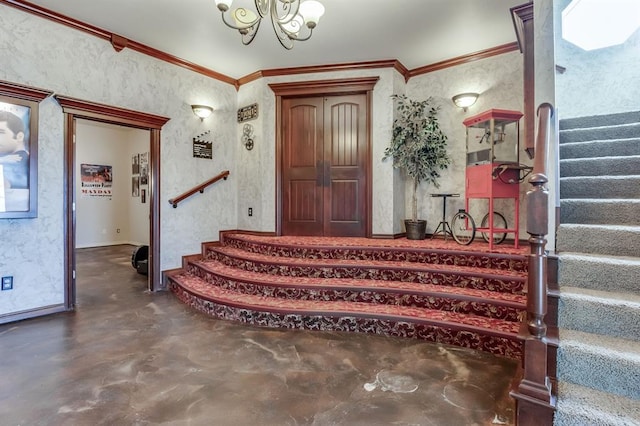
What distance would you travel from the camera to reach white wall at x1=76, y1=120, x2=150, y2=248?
296 inches

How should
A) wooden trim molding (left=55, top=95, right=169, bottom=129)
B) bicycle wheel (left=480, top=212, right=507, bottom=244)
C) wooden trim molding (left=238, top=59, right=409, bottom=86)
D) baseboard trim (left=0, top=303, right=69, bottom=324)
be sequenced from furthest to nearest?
wooden trim molding (left=238, top=59, right=409, bottom=86)
bicycle wheel (left=480, top=212, right=507, bottom=244)
wooden trim molding (left=55, top=95, right=169, bottom=129)
baseboard trim (left=0, top=303, right=69, bottom=324)

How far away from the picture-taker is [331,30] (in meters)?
3.67

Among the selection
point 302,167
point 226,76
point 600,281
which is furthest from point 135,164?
point 600,281

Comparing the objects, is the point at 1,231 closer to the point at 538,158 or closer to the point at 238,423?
the point at 238,423

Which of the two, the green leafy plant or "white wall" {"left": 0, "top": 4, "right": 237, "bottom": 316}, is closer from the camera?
"white wall" {"left": 0, "top": 4, "right": 237, "bottom": 316}

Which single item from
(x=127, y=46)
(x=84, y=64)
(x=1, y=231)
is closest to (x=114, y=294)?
(x=1, y=231)

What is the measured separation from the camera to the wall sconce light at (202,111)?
15.0ft

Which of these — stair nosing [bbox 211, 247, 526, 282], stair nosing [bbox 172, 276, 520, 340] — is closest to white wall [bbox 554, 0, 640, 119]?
stair nosing [bbox 211, 247, 526, 282]

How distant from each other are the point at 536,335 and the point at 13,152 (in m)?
4.46

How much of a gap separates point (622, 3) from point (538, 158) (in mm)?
4035

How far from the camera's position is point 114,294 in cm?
408

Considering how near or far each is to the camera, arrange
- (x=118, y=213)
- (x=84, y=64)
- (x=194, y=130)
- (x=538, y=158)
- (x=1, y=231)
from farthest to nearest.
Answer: (x=118, y=213) → (x=194, y=130) → (x=84, y=64) → (x=1, y=231) → (x=538, y=158)

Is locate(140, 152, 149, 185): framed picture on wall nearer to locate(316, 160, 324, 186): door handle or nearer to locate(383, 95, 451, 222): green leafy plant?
locate(316, 160, 324, 186): door handle

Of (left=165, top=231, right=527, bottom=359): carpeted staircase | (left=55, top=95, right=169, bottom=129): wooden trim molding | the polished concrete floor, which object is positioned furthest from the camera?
(left=55, top=95, right=169, bottom=129): wooden trim molding
